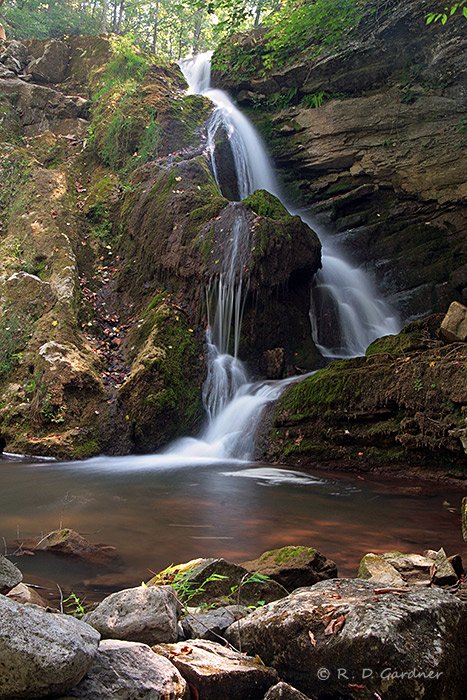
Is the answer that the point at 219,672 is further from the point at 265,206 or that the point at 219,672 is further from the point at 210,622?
the point at 265,206

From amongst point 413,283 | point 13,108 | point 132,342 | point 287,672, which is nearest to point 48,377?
point 132,342

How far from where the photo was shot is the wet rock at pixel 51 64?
17.9 meters

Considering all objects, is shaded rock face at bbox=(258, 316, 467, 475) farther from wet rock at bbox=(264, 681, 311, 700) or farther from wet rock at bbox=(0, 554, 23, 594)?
wet rock at bbox=(0, 554, 23, 594)

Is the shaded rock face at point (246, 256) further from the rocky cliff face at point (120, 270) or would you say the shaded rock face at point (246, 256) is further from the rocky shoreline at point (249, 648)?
the rocky shoreline at point (249, 648)

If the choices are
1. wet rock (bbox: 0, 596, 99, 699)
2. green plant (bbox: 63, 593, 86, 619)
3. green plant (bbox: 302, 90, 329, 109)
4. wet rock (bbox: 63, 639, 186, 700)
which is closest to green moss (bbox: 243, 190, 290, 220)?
green plant (bbox: 302, 90, 329, 109)

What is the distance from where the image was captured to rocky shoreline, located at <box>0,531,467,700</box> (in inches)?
60.7

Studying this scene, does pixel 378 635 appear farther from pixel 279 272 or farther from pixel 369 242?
pixel 369 242

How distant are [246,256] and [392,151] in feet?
23.5

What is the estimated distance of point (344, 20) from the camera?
1416cm

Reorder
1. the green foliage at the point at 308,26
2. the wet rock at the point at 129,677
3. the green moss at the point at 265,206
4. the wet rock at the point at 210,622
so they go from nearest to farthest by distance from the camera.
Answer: the wet rock at the point at 129,677 → the wet rock at the point at 210,622 → the green moss at the point at 265,206 → the green foliage at the point at 308,26

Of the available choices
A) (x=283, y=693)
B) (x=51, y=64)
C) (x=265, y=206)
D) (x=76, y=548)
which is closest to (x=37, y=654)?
(x=283, y=693)

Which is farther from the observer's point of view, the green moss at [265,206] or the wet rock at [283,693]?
the green moss at [265,206]

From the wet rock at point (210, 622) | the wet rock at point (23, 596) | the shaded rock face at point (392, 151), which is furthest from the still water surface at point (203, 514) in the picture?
the shaded rock face at point (392, 151)

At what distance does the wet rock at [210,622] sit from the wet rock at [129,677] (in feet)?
1.65
